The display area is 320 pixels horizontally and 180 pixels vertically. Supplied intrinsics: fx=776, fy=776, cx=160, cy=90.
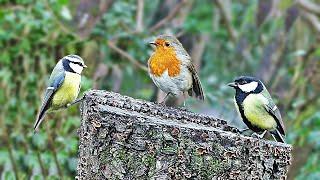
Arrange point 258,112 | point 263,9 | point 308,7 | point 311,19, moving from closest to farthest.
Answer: point 258,112 → point 308,7 → point 311,19 → point 263,9

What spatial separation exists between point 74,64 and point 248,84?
94 cm

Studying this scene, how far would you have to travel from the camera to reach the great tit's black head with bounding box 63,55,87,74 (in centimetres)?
415

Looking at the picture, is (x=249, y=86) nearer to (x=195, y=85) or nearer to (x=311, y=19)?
(x=195, y=85)

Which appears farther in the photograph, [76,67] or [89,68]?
[89,68]

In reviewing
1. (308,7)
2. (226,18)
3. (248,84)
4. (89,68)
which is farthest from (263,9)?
(248,84)

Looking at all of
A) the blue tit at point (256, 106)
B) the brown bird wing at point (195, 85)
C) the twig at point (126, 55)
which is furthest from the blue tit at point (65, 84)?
the twig at point (126, 55)

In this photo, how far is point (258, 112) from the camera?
158 inches

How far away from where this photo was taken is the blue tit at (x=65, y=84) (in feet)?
13.7

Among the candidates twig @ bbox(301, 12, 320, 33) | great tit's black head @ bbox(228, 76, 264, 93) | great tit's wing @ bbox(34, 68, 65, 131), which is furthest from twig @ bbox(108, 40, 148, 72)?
great tit's black head @ bbox(228, 76, 264, 93)

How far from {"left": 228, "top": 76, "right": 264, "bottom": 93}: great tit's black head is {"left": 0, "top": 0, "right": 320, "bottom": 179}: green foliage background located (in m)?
1.07

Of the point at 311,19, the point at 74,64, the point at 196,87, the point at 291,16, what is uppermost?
the point at 311,19

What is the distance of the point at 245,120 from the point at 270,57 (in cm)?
355

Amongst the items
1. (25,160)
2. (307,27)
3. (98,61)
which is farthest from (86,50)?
(307,27)

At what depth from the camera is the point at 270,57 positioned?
7.50m
